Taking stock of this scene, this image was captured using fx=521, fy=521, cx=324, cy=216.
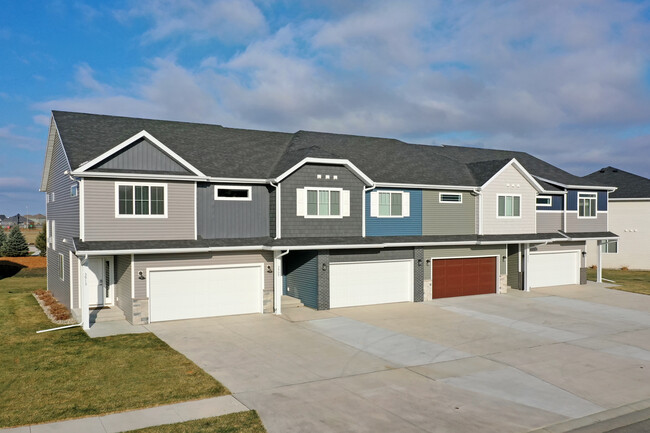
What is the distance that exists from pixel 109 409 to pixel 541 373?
11.0m

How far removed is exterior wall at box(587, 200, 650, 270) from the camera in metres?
41.4

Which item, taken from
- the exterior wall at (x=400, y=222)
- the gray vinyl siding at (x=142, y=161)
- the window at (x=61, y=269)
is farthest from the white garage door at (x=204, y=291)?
the window at (x=61, y=269)

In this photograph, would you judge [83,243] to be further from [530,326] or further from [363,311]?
[530,326]

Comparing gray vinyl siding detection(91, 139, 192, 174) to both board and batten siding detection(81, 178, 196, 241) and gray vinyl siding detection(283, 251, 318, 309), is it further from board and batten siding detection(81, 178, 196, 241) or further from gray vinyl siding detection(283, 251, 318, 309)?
gray vinyl siding detection(283, 251, 318, 309)

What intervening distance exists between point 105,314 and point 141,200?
5118mm

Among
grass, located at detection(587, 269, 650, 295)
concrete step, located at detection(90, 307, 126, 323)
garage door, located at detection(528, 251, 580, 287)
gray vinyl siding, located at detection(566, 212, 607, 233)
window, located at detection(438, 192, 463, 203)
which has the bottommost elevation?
grass, located at detection(587, 269, 650, 295)

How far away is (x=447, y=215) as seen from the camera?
27.2m

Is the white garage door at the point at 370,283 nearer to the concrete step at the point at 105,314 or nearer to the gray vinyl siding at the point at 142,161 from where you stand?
the gray vinyl siding at the point at 142,161

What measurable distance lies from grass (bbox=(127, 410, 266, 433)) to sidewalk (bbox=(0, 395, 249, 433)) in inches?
9.7

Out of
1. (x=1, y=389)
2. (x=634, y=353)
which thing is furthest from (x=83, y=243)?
(x=634, y=353)

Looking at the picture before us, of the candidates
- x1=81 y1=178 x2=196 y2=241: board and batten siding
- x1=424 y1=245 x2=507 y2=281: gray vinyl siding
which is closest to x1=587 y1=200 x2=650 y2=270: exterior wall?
x1=424 y1=245 x2=507 y2=281: gray vinyl siding

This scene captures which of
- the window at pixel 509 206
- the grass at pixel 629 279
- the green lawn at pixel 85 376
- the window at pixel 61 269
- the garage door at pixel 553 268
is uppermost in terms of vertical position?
the window at pixel 509 206

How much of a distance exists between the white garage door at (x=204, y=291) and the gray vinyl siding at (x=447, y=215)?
30.7 ft

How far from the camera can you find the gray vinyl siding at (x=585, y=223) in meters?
31.4
